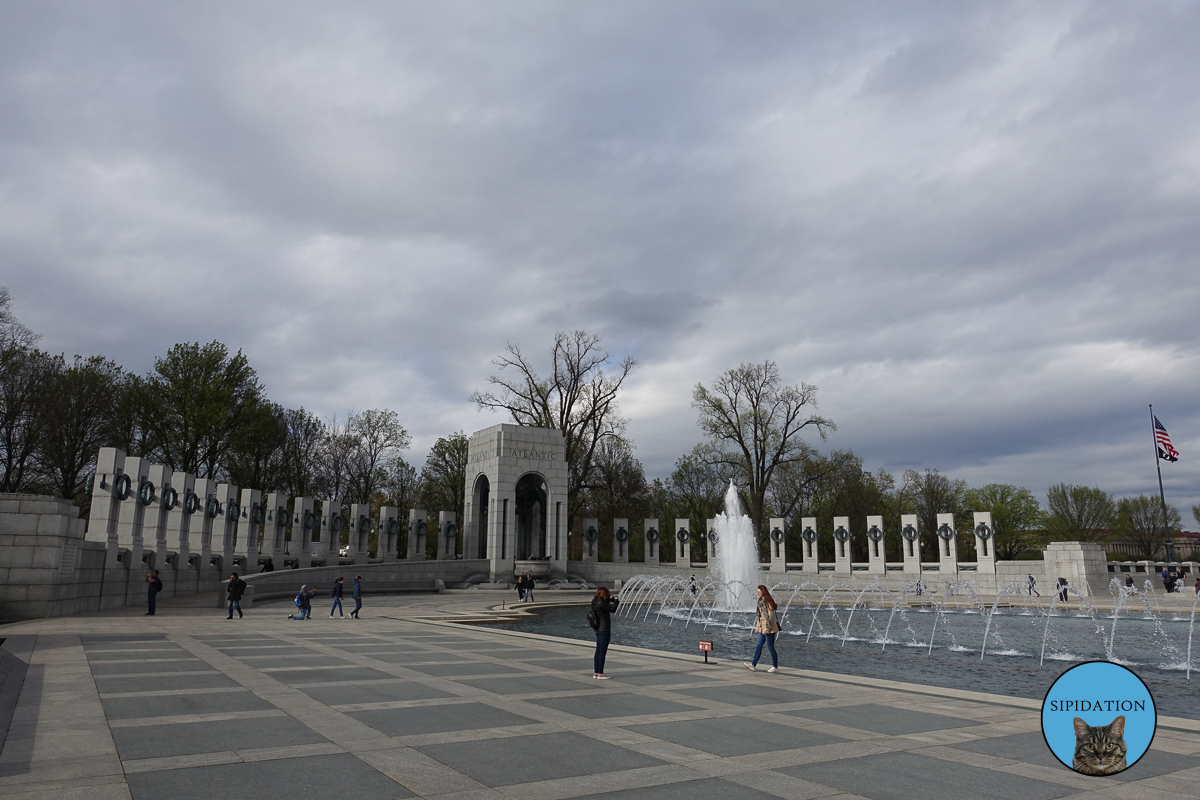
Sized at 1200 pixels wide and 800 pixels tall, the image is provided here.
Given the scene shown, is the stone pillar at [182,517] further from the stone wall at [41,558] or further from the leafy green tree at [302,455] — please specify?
the leafy green tree at [302,455]

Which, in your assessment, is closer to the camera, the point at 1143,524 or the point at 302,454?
the point at 302,454

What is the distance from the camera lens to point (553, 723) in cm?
854

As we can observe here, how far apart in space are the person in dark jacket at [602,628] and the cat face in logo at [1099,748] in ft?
28.2

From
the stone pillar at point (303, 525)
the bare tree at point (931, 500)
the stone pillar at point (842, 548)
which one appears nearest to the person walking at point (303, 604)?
the stone pillar at point (303, 525)

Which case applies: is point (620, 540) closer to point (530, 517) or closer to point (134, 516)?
point (530, 517)

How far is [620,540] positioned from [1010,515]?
4812 cm

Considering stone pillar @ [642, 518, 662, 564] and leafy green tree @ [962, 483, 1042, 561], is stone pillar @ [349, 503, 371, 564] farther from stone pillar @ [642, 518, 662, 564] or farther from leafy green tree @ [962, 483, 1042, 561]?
leafy green tree @ [962, 483, 1042, 561]

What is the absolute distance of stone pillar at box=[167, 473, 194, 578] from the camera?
106 feet

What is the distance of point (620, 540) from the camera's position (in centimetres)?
5444

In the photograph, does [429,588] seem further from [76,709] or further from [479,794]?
[479,794]

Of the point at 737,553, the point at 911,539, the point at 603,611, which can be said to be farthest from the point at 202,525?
the point at 911,539

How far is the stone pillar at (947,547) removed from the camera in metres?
40.9

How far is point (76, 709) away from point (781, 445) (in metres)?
51.4

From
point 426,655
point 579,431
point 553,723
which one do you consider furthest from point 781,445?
point 553,723
